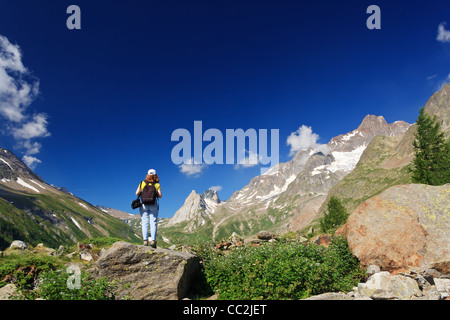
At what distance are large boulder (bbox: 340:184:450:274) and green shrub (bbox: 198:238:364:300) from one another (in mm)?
1252

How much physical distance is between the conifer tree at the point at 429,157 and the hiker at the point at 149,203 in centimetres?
4268

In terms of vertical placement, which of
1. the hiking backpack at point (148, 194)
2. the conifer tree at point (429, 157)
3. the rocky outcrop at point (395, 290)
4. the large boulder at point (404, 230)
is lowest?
the rocky outcrop at point (395, 290)

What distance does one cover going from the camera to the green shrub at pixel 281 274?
8484mm

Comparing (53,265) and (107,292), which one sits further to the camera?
(53,265)

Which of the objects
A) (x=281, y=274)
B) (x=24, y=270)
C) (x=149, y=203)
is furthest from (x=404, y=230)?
(x=24, y=270)

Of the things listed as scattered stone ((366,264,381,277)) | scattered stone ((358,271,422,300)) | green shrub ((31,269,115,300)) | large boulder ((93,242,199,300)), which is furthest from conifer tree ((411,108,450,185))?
green shrub ((31,269,115,300))

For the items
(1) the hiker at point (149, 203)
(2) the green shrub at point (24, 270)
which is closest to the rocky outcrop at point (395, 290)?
(1) the hiker at point (149, 203)

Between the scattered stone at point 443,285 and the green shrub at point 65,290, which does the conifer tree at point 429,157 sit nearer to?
the scattered stone at point 443,285

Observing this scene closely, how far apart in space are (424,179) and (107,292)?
154 feet

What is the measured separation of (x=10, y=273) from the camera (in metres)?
9.51

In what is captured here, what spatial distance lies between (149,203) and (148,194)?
0.47 m

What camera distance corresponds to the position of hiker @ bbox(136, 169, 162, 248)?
11.5 meters
